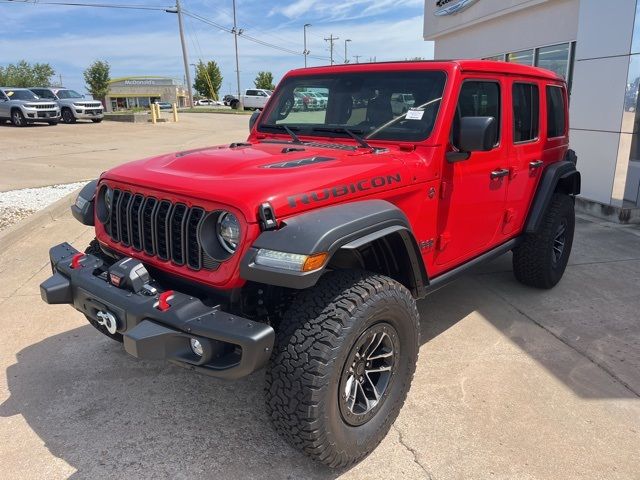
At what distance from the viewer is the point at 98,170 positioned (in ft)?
36.1

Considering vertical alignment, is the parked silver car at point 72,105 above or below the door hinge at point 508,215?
above

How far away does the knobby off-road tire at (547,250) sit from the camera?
434 cm

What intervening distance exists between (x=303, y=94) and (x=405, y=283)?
1.73 metres

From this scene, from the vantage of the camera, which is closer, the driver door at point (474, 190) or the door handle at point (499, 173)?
the driver door at point (474, 190)

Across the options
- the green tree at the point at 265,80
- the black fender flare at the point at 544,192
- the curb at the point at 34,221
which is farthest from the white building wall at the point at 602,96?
the green tree at the point at 265,80

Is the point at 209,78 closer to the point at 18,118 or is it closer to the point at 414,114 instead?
the point at 18,118

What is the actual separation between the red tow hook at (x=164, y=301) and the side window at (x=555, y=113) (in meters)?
3.41

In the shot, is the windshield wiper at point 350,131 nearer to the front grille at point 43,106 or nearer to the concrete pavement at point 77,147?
the concrete pavement at point 77,147

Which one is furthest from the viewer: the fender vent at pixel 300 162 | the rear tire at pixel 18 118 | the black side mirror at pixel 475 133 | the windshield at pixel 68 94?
the windshield at pixel 68 94

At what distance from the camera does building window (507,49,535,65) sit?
10297 millimetres

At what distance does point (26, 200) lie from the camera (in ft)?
24.8

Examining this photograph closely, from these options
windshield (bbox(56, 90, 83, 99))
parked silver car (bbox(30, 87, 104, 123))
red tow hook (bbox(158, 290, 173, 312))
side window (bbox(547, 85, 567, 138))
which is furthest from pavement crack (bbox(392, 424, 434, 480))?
windshield (bbox(56, 90, 83, 99))

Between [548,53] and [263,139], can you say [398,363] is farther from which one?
[548,53]

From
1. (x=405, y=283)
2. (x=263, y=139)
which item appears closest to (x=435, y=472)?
(x=405, y=283)
